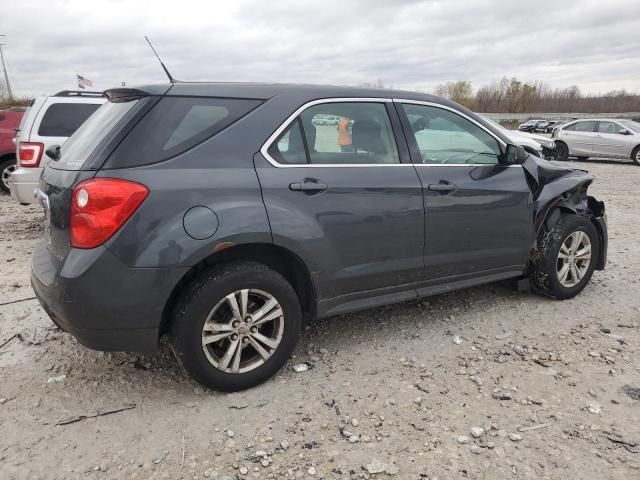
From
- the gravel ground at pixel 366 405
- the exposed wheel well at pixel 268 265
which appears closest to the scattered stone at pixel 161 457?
the gravel ground at pixel 366 405

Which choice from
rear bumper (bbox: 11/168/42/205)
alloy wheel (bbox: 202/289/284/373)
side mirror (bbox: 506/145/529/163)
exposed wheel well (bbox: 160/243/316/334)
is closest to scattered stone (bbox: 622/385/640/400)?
side mirror (bbox: 506/145/529/163)

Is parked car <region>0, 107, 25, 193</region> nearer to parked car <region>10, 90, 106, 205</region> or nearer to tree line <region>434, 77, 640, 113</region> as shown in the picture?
parked car <region>10, 90, 106, 205</region>

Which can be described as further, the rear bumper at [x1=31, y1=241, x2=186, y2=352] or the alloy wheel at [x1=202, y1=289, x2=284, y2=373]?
the alloy wheel at [x1=202, y1=289, x2=284, y2=373]

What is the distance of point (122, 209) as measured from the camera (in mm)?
2502

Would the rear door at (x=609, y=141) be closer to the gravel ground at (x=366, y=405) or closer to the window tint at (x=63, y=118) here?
the gravel ground at (x=366, y=405)

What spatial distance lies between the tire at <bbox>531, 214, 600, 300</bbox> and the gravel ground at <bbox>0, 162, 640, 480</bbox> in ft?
0.71

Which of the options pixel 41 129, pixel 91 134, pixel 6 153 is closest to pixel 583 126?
pixel 41 129

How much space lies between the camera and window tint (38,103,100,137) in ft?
22.5

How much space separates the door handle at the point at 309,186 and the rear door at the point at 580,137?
16.4m

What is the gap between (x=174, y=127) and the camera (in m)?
2.72

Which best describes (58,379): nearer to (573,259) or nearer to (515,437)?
(515,437)

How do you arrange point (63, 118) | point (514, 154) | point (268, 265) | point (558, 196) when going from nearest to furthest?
point (268, 265)
point (514, 154)
point (558, 196)
point (63, 118)

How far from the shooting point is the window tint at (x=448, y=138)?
11.7ft

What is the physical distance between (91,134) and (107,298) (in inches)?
38.6
